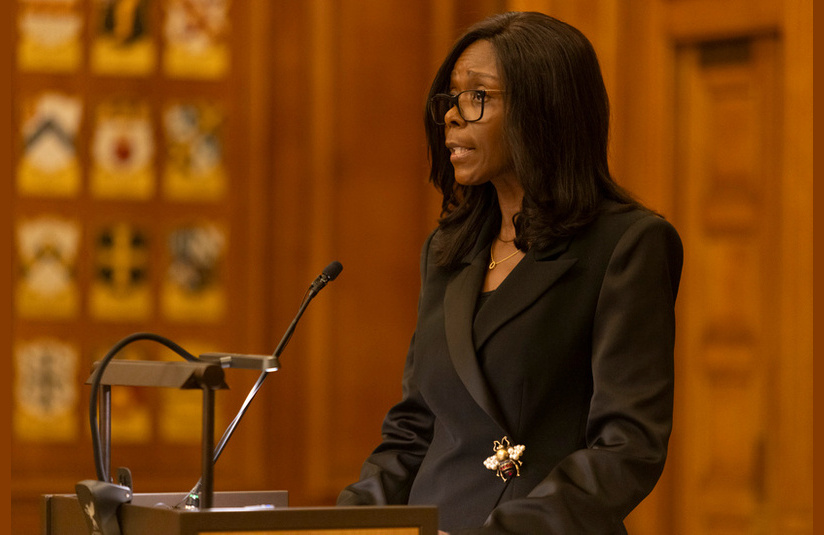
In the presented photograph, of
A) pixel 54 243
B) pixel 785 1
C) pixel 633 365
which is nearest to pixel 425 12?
pixel 785 1

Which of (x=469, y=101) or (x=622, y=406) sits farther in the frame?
(x=469, y=101)

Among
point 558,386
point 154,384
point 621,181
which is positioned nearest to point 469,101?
point 558,386

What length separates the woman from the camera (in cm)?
177

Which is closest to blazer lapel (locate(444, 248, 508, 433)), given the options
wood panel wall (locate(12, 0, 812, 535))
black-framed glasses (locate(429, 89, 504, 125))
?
black-framed glasses (locate(429, 89, 504, 125))

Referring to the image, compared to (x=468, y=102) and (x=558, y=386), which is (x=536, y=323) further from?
(x=468, y=102)

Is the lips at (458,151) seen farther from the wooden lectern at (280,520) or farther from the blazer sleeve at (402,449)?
the wooden lectern at (280,520)

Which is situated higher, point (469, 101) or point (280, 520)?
point (469, 101)

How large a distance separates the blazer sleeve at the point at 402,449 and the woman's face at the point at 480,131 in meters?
0.28

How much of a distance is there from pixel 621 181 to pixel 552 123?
2598mm

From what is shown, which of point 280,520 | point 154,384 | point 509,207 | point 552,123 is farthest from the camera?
point 509,207

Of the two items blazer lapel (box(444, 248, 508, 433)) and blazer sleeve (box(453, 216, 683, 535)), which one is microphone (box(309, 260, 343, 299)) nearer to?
blazer lapel (box(444, 248, 508, 433))

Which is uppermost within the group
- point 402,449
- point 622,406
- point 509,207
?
point 509,207

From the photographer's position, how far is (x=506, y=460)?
1.86 metres

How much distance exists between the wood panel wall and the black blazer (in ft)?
8.01
